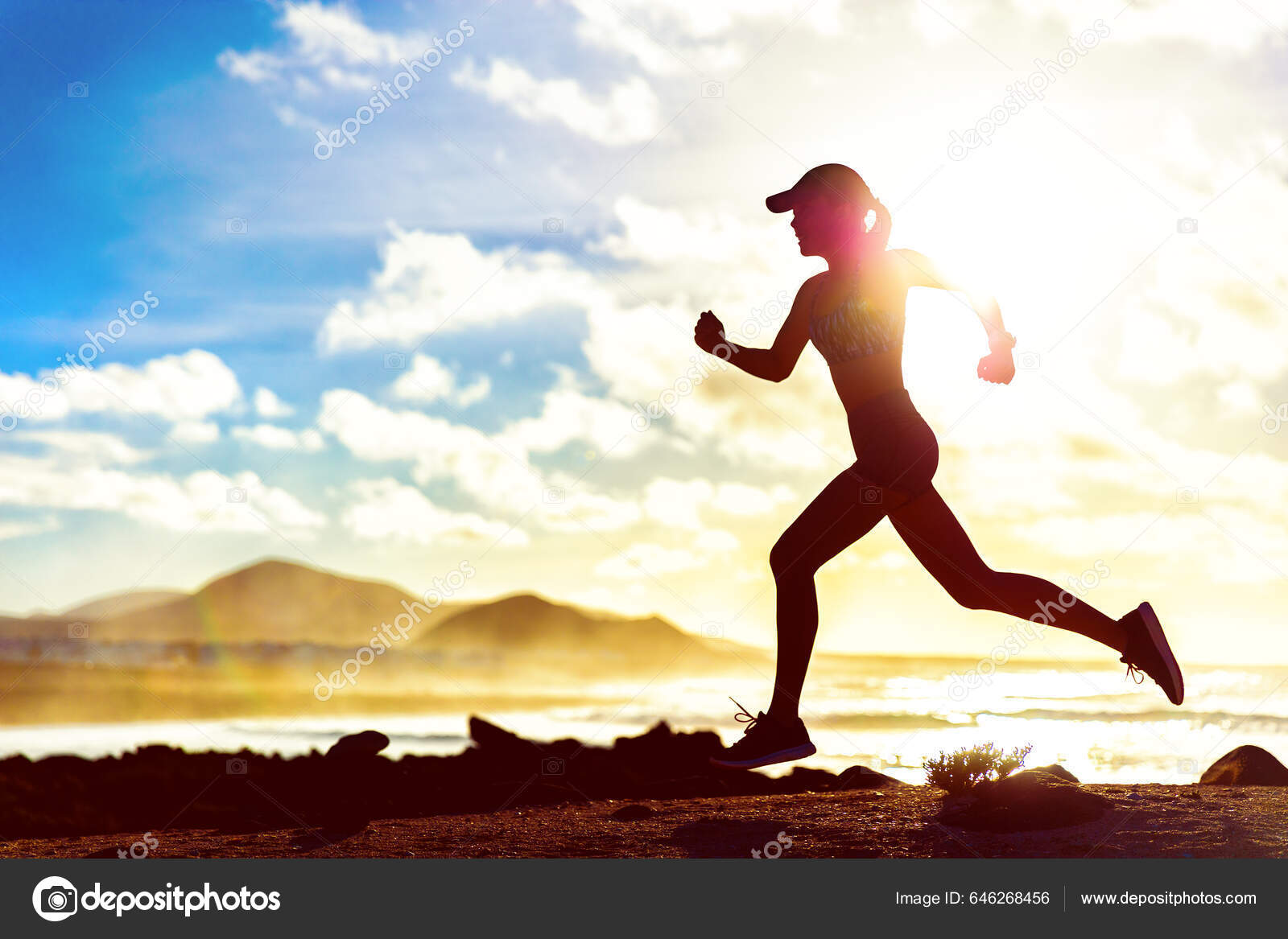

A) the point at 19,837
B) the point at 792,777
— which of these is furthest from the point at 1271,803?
the point at 19,837

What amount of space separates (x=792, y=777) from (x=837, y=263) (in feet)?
17.8

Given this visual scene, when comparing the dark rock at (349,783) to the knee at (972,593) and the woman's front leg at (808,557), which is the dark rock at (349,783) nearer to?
the woman's front leg at (808,557)

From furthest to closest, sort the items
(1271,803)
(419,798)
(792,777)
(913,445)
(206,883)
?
1. (792,777)
2. (419,798)
3. (1271,803)
4. (913,445)
5. (206,883)

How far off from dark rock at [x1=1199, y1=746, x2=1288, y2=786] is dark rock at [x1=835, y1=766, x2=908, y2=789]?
8.83 feet

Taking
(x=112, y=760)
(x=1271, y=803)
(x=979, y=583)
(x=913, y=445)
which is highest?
(x=913, y=445)

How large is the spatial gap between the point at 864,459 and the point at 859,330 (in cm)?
82

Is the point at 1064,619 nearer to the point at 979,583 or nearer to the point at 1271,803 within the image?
the point at 979,583

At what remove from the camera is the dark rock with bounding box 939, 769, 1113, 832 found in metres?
7.34

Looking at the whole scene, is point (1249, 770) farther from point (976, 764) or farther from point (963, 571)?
point (963, 571)

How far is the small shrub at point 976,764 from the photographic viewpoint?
Result: 8.61 m

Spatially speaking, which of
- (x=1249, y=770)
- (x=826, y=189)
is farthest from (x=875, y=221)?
(x=1249, y=770)

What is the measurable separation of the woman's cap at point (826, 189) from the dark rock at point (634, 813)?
4438mm

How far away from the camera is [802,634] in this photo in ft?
22.9
